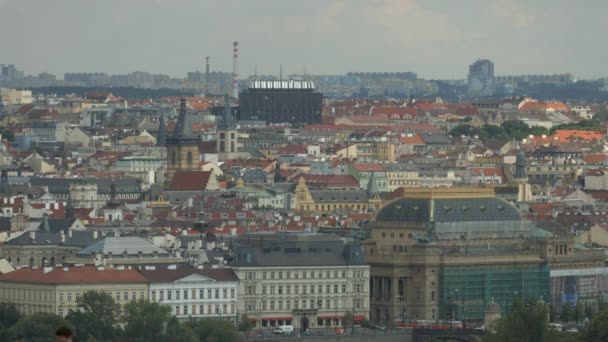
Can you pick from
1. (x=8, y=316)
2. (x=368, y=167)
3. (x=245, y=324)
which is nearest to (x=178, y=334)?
(x=8, y=316)

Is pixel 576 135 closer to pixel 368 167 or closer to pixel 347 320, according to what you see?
pixel 368 167

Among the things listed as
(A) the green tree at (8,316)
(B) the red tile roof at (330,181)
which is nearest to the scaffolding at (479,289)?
(A) the green tree at (8,316)

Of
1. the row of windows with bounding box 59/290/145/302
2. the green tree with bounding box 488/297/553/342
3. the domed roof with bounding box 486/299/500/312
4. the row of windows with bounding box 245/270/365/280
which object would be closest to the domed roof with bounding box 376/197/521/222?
the row of windows with bounding box 245/270/365/280

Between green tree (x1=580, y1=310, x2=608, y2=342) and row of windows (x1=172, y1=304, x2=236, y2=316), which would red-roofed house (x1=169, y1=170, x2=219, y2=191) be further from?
green tree (x1=580, y1=310, x2=608, y2=342)

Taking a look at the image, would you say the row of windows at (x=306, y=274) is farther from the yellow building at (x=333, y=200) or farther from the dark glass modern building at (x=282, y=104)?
the dark glass modern building at (x=282, y=104)

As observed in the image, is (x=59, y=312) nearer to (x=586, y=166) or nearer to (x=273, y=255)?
(x=273, y=255)

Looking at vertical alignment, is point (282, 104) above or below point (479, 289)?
above
